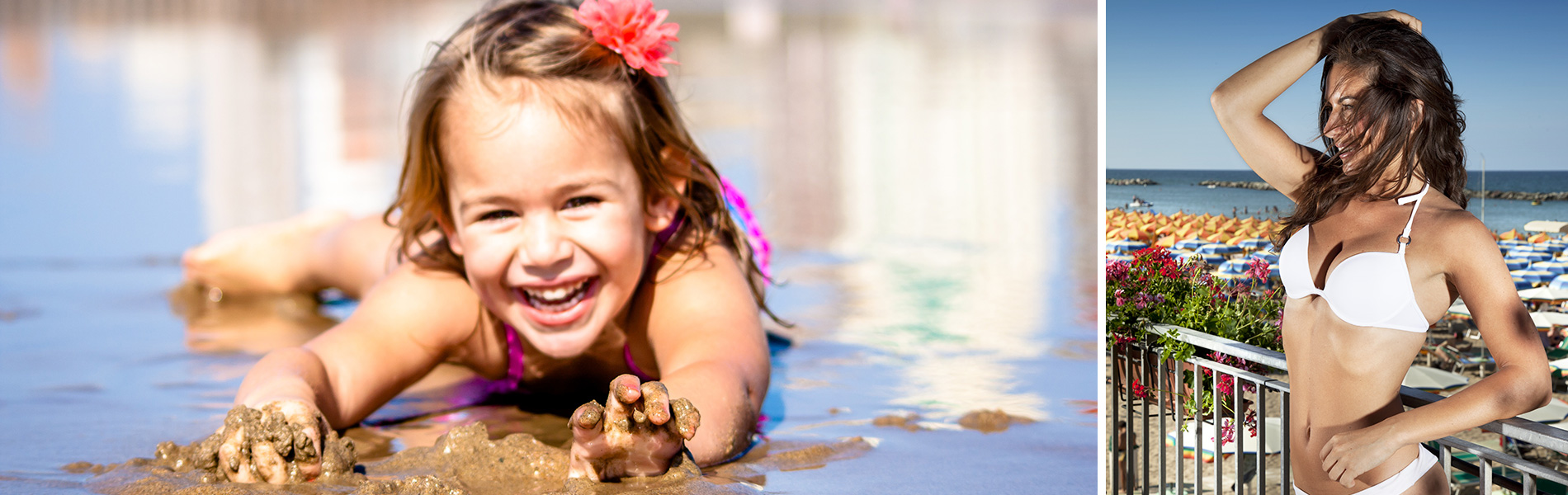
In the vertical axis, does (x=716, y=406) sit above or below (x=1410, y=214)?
below

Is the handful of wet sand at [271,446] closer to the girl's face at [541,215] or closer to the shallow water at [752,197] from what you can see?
the shallow water at [752,197]

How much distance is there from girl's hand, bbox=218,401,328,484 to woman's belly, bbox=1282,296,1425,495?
4.54ft

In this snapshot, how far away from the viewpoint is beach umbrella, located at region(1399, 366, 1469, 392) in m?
1.49

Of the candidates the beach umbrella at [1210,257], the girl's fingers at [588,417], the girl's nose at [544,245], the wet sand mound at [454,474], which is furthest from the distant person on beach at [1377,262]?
the girl's nose at [544,245]

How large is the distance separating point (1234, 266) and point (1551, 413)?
456 mm

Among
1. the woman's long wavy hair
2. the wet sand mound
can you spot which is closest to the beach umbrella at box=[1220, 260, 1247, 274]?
the woman's long wavy hair

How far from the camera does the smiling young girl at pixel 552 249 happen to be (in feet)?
5.93

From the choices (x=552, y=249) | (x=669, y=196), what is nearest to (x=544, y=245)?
(x=552, y=249)

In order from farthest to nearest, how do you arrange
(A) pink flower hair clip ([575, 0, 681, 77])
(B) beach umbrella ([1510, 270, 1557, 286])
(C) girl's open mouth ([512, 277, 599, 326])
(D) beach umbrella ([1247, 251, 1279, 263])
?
1. (A) pink flower hair clip ([575, 0, 681, 77])
2. (C) girl's open mouth ([512, 277, 599, 326])
3. (D) beach umbrella ([1247, 251, 1279, 263])
4. (B) beach umbrella ([1510, 270, 1557, 286])

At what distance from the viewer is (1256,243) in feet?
5.48

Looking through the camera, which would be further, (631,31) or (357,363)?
(631,31)

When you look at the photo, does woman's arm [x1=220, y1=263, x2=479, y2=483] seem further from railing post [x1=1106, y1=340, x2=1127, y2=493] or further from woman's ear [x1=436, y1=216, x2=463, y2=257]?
railing post [x1=1106, y1=340, x2=1127, y2=493]

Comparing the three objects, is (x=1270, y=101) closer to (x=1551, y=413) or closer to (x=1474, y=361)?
(x=1474, y=361)

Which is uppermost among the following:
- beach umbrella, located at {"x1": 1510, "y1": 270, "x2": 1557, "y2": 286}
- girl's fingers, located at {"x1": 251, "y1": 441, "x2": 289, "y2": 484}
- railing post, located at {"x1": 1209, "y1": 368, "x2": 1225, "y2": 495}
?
beach umbrella, located at {"x1": 1510, "y1": 270, "x2": 1557, "y2": 286}
